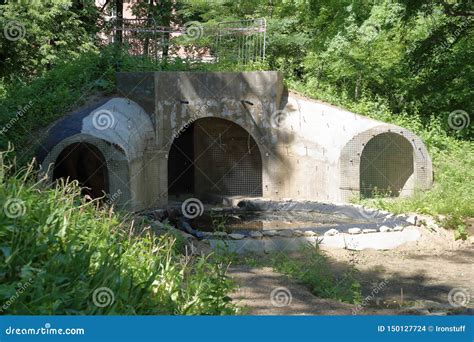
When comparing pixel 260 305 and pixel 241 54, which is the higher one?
pixel 241 54

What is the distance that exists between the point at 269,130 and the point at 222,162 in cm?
217

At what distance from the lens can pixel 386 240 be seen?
36.6ft

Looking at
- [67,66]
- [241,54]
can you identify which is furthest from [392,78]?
[67,66]

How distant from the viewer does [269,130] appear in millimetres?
15320

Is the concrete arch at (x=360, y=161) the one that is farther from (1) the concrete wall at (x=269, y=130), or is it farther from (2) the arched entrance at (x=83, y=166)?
(2) the arched entrance at (x=83, y=166)

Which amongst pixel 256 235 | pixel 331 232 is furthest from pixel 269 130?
pixel 256 235

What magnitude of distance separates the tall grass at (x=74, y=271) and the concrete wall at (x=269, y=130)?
7.67 m

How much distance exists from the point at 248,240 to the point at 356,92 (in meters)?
8.56

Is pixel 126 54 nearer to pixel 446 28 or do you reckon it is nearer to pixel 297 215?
pixel 297 215

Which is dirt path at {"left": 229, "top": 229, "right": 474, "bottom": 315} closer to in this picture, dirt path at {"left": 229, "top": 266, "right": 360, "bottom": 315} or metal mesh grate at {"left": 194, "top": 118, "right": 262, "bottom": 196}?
dirt path at {"left": 229, "top": 266, "right": 360, "bottom": 315}

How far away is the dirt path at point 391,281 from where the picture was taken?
254 inches

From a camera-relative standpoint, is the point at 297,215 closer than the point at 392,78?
Yes

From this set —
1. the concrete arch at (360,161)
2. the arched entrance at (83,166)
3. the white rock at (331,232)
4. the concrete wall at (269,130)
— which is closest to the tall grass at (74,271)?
the white rock at (331,232)

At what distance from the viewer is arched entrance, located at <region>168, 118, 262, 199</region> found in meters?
16.5
